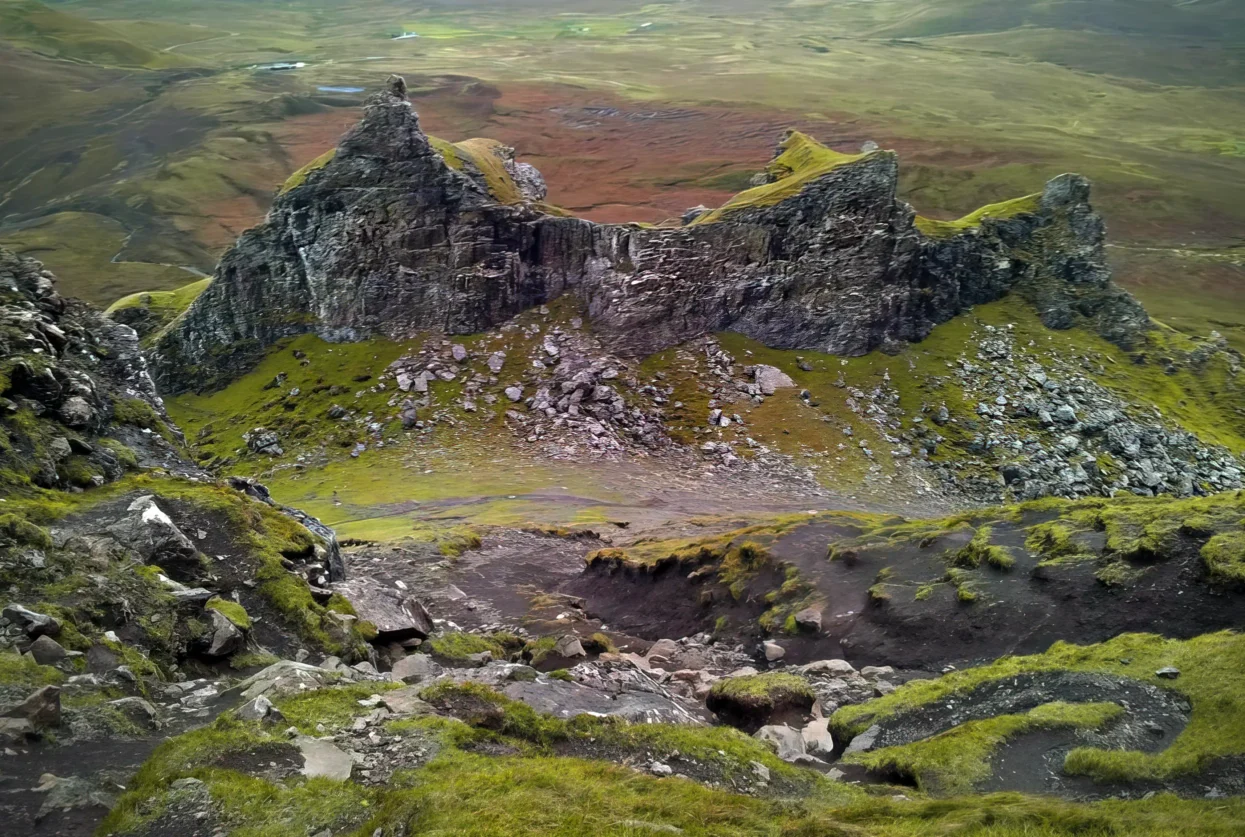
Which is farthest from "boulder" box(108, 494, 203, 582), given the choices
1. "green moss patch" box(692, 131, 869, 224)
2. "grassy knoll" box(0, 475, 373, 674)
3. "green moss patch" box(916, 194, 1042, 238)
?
"green moss patch" box(916, 194, 1042, 238)

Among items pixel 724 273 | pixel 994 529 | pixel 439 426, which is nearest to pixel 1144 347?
pixel 724 273

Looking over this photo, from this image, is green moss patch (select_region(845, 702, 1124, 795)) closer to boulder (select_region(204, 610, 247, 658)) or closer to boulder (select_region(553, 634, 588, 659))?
boulder (select_region(553, 634, 588, 659))

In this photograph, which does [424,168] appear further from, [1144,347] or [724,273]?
[1144,347]

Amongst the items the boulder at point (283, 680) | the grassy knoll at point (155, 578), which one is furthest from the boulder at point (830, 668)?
the boulder at point (283, 680)

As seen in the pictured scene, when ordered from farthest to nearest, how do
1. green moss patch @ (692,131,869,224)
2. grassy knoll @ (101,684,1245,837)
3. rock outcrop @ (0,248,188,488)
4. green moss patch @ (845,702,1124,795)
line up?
green moss patch @ (692,131,869,224), rock outcrop @ (0,248,188,488), green moss patch @ (845,702,1124,795), grassy knoll @ (101,684,1245,837)

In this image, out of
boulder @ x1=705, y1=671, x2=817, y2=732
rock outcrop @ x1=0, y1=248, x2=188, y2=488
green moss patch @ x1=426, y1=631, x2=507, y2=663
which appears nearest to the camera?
boulder @ x1=705, y1=671, x2=817, y2=732

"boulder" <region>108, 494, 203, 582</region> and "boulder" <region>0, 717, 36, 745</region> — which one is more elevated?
"boulder" <region>0, 717, 36, 745</region>

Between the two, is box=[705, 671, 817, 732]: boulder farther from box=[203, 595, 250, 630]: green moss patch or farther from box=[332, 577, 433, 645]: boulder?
box=[203, 595, 250, 630]: green moss patch

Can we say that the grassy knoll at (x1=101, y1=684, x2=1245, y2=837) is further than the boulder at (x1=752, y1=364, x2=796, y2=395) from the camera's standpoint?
No

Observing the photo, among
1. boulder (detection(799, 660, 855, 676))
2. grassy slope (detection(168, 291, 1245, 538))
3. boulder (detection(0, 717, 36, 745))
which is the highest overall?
boulder (detection(0, 717, 36, 745))
